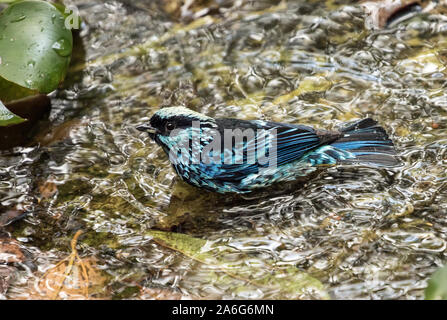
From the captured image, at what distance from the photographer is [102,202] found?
4.72 m

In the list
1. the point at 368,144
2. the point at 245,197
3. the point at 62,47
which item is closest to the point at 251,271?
the point at 245,197

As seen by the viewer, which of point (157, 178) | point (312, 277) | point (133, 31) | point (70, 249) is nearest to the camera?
point (312, 277)

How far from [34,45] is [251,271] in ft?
9.18

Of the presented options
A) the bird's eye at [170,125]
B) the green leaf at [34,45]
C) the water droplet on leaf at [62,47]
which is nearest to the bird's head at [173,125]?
the bird's eye at [170,125]

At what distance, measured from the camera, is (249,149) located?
4.82 metres

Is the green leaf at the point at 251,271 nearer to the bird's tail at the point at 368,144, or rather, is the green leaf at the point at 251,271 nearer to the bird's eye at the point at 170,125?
the bird's eye at the point at 170,125

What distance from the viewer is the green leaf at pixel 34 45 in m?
5.20

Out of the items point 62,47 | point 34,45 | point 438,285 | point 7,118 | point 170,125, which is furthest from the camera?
point 62,47

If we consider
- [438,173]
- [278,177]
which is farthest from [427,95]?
[278,177]

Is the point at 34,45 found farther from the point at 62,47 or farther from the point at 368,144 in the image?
Result: the point at 368,144

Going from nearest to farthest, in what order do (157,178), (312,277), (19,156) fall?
(312,277)
(157,178)
(19,156)

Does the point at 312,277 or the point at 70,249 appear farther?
the point at 70,249

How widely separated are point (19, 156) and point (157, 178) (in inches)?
49.4

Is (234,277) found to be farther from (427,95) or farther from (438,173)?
(427,95)
